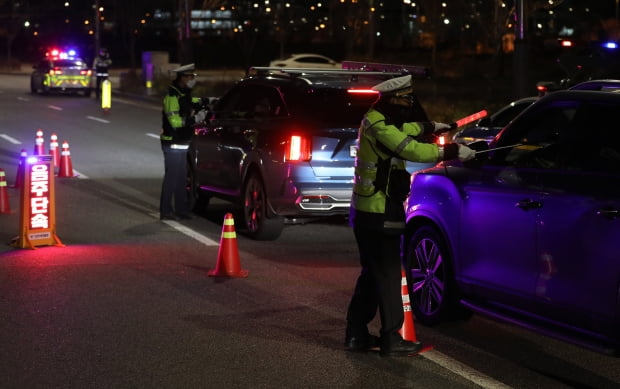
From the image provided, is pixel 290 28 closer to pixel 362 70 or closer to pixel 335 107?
pixel 362 70

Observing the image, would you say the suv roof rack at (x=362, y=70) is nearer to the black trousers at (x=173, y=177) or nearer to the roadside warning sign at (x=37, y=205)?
the black trousers at (x=173, y=177)

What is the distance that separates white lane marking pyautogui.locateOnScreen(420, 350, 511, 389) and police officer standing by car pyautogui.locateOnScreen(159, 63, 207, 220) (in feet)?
22.4

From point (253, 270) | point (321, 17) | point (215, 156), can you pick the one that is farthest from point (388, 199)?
point (321, 17)

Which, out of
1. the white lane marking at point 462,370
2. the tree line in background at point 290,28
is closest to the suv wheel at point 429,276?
the white lane marking at point 462,370

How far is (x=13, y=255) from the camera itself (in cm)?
1150

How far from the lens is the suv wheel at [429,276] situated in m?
8.20

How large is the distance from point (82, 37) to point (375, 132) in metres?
102

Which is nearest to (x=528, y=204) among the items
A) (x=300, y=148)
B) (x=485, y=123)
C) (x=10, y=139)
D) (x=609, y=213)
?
(x=609, y=213)

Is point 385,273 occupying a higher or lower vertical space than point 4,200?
higher

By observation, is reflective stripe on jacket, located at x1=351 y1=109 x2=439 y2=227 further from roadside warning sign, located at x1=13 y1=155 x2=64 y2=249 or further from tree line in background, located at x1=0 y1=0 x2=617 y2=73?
tree line in background, located at x1=0 y1=0 x2=617 y2=73

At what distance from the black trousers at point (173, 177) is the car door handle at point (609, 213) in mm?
8090

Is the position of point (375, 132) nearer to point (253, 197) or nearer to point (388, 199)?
point (388, 199)

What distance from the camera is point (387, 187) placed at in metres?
7.32

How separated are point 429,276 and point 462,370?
1311 mm
